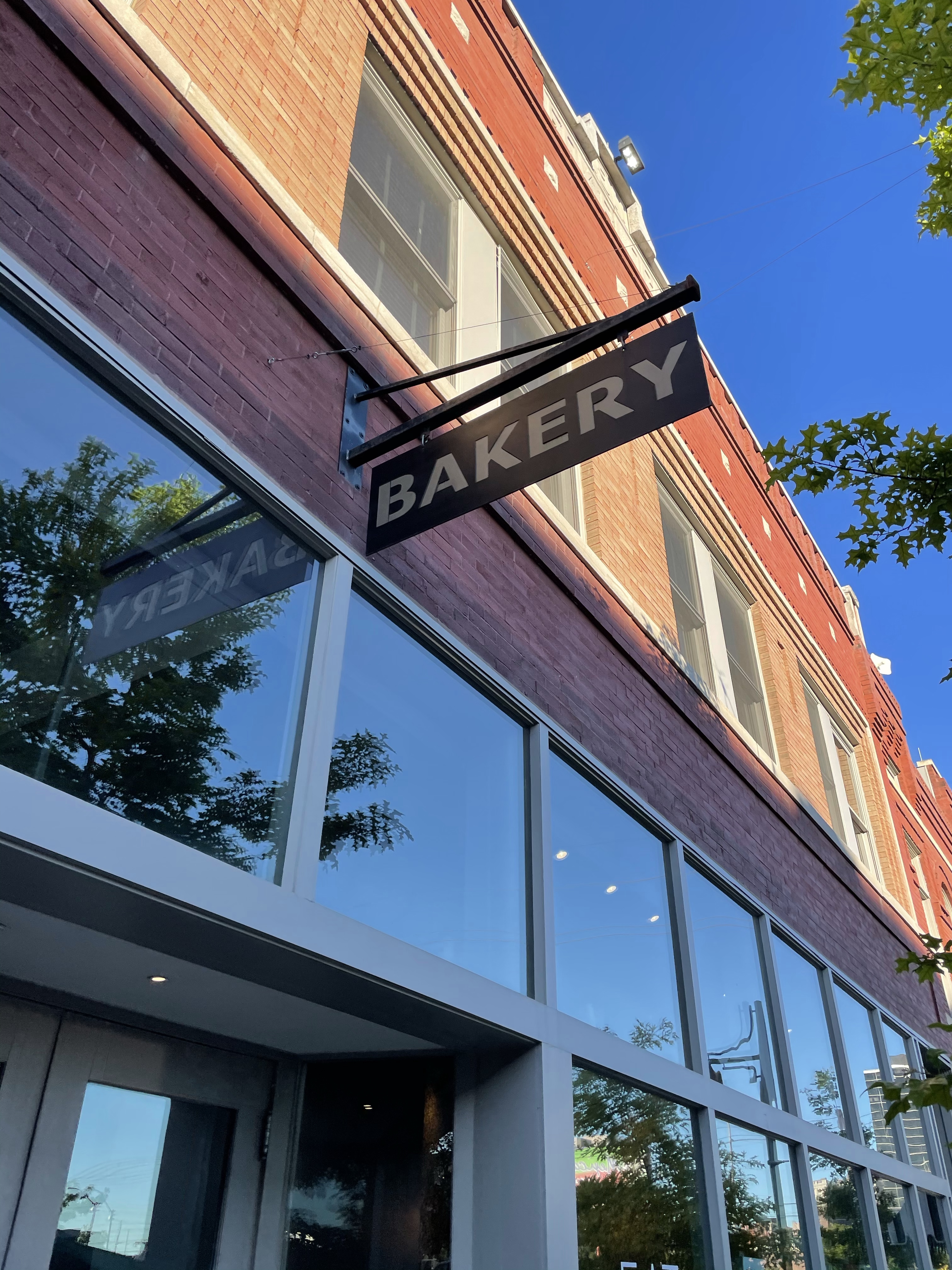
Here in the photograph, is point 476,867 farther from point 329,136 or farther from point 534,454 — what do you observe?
point 329,136

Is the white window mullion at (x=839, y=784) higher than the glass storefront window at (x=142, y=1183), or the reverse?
the white window mullion at (x=839, y=784)

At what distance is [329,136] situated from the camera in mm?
6164

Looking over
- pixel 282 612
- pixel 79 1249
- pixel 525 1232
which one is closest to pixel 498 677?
pixel 282 612

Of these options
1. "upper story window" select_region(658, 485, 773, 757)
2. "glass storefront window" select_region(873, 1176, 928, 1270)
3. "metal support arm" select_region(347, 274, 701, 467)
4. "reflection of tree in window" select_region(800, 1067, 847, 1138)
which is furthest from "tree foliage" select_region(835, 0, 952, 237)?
"glass storefront window" select_region(873, 1176, 928, 1270)

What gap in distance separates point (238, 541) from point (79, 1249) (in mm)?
3047

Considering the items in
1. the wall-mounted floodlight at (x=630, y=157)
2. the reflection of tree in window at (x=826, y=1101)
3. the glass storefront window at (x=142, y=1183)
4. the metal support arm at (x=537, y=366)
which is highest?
the wall-mounted floodlight at (x=630, y=157)

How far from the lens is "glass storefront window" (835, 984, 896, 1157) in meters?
9.83

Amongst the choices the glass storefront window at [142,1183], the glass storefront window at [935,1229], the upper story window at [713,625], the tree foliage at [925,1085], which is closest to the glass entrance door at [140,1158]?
the glass storefront window at [142,1183]

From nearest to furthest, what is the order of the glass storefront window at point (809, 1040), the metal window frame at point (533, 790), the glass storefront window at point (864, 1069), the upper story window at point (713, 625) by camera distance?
the metal window frame at point (533, 790) → the glass storefront window at point (809, 1040) → the glass storefront window at point (864, 1069) → the upper story window at point (713, 625)

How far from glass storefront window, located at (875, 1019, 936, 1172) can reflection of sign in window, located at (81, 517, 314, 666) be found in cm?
992

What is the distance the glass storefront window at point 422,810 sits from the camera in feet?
14.9

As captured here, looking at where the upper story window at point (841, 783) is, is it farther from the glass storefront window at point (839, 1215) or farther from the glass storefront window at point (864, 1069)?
the glass storefront window at point (839, 1215)

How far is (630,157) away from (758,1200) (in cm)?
1139

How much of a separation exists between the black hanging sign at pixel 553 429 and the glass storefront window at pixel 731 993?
4.15m
